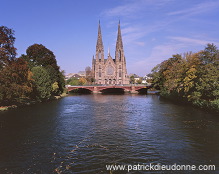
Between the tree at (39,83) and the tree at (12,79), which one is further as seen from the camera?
the tree at (39,83)

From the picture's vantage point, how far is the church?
160 m

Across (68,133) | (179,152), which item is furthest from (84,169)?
(68,133)

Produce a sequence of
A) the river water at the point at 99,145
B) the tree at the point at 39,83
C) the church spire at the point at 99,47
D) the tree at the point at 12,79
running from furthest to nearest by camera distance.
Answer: the church spire at the point at 99,47 → the tree at the point at 39,83 → the tree at the point at 12,79 → the river water at the point at 99,145

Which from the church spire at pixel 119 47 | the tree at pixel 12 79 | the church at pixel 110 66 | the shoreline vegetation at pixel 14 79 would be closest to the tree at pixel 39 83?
the shoreline vegetation at pixel 14 79

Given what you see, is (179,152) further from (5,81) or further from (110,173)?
(5,81)

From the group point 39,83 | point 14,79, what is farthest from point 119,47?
point 14,79

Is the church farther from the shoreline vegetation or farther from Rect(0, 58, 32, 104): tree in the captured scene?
Rect(0, 58, 32, 104): tree

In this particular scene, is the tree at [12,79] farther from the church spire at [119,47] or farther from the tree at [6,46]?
the church spire at [119,47]

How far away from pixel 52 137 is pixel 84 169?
9.36 metres

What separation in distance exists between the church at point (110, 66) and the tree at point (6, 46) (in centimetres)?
11581

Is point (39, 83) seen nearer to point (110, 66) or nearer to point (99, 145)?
point (99, 145)

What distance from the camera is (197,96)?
136 feet

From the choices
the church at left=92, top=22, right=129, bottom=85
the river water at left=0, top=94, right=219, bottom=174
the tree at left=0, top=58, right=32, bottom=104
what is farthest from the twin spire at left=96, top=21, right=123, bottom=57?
the river water at left=0, top=94, right=219, bottom=174

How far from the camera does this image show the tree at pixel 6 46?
136 ft
